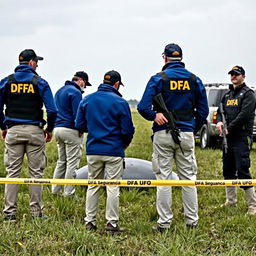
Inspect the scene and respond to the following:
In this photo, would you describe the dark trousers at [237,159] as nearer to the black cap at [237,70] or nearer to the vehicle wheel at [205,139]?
the black cap at [237,70]

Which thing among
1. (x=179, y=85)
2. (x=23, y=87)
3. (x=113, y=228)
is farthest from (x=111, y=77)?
(x=113, y=228)

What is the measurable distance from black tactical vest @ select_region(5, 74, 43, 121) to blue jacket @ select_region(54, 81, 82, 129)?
1202 mm

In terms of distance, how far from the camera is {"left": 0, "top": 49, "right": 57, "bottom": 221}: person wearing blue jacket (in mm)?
5637

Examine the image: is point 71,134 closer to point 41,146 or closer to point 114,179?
point 41,146

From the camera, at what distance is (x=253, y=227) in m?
5.33

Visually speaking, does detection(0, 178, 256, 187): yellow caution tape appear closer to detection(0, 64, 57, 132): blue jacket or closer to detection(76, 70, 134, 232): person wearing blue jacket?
detection(76, 70, 134, 232): person wearing blue jacket

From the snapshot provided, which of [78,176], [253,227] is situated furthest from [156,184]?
[78,176]

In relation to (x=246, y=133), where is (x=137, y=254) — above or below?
below

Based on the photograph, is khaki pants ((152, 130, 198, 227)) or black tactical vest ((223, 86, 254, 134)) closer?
khaki pants ((152, 130, 198, 227))

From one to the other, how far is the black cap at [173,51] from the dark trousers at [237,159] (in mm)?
1688

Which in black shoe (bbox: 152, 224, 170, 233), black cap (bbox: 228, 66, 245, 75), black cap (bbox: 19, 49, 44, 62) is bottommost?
black shoe (bbox: 152, 224, 170, 233)

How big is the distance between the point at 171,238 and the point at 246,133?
2273 millimetres

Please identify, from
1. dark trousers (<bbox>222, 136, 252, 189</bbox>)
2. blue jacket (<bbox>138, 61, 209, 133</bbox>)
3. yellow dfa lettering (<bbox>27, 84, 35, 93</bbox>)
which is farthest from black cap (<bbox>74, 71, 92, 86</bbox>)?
dark trousers (<bbox>222, 136, 252, 189</bbox>)

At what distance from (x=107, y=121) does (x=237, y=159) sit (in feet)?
6.95
